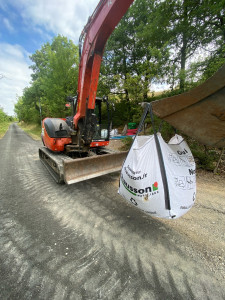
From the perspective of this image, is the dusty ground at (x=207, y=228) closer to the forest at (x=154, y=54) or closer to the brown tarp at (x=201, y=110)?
the brown tarp at (x=201, y=110)

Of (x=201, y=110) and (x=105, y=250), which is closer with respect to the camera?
(x=201, y=110)

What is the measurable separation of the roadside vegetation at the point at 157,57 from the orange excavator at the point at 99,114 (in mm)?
1169

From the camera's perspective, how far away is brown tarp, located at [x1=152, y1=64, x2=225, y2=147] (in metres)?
1.22

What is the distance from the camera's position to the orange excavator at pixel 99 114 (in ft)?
4.31

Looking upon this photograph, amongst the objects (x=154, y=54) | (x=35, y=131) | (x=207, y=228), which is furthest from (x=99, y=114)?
(x=35, y=131)

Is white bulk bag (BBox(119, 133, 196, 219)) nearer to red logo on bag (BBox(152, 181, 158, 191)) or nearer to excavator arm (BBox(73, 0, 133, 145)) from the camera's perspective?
red logo on bag (BBox(152, 181, 158, 191))

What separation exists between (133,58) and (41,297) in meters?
17.4

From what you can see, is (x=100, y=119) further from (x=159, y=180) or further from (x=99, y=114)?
(x=159, y=180)

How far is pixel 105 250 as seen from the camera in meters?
1.78

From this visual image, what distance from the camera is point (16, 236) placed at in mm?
2020

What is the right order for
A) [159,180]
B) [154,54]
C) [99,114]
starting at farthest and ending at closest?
[154,54] < [99,114] < [159,180]

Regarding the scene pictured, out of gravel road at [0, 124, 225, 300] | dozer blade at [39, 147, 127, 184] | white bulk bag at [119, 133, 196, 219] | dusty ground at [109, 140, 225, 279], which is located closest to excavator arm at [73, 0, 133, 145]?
dozer blade at [39, 147, 127, 184]

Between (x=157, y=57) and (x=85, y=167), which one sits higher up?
(x=157, y=57)

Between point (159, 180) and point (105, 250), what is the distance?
1138 millimetres
